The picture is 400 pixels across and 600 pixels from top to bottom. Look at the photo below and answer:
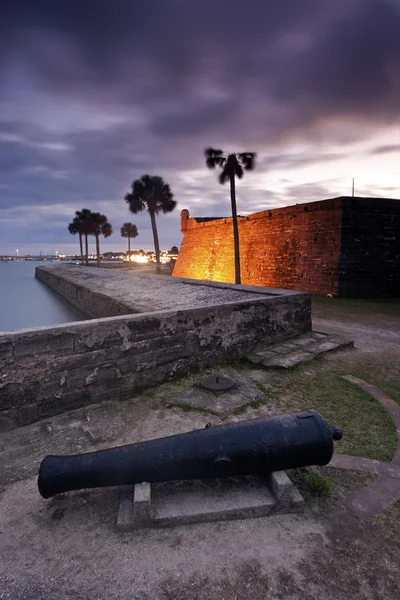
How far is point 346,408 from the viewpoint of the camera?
11.9 feet

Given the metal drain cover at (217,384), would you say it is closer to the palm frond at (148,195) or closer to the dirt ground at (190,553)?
the dirt ground at (190,553)

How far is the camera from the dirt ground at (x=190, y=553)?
5.42 feet

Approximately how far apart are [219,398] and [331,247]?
1274 cm

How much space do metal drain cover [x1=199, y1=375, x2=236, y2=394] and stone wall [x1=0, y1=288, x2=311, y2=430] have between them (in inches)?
19.0

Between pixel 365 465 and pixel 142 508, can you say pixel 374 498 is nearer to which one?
pixel 365 465

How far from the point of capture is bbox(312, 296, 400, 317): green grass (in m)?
10.2

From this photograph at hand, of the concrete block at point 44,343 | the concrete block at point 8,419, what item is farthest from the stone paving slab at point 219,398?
the concrete block at point 8,419

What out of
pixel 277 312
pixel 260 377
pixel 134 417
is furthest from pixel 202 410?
pixel 277 312

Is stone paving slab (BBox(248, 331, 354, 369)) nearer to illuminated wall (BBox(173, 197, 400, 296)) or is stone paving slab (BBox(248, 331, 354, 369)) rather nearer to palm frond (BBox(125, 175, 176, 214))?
illuminated wall (BBox(173, 197, 400, 296))

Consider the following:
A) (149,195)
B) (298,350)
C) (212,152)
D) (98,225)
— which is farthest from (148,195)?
(298,350)

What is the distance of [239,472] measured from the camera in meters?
2.14

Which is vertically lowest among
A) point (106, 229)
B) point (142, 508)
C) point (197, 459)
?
point (142, 508)

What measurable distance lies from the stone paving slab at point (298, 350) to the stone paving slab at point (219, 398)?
86 cm

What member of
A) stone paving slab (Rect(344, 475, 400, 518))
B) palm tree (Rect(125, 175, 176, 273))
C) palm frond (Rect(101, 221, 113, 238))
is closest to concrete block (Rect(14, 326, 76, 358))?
stone paving slab (Rect(344, 475, 400, 518))
